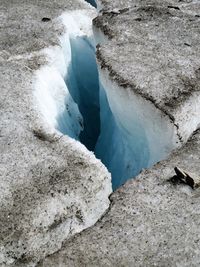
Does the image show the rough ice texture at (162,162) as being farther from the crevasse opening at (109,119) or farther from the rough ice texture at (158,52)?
the crevasse opening at (109,119)

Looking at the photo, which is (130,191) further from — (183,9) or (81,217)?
(183,9)

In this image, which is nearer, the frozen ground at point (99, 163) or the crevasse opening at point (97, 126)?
the frozen ground at point (99, 163)

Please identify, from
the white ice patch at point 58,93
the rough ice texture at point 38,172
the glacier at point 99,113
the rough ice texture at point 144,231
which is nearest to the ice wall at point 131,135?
the glacier at point 99,113

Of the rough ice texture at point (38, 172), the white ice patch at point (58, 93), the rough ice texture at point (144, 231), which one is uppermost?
the rough ice texture at point (144, 231)

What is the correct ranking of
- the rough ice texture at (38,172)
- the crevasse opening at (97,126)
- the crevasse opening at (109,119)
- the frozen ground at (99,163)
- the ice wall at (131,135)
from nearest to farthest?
the frozen ground at (99,163) → the rough ice texture at (38,172) → the ice wall at (131,135) → the crevasse opening at (109,119) → the crevasse opening at (97,126)

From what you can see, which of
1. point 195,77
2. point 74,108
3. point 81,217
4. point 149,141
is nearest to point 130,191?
point 81,217

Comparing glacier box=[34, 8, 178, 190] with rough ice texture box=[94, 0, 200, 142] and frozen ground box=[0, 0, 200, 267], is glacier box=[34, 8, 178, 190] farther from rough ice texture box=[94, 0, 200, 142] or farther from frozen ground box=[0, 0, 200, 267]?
rough ice texture box=[94, 0, 200, 142]

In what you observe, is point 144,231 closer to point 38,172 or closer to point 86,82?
point 38,172

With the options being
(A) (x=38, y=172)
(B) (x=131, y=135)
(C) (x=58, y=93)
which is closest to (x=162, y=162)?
(A) (x=38, y=172)

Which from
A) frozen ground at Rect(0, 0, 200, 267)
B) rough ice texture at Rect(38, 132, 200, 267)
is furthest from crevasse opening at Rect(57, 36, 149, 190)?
rough ice texture at Rect(38, 132, 200, 267)
